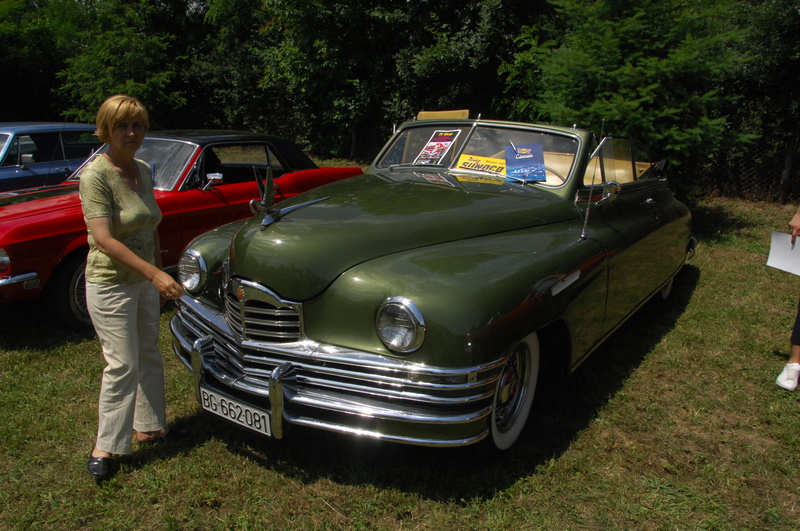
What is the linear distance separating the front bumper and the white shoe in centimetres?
241

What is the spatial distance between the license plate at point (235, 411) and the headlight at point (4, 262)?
7.37 feet

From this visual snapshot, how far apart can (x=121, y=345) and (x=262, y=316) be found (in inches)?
26.0

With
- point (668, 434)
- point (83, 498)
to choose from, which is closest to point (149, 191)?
point (83, 498)

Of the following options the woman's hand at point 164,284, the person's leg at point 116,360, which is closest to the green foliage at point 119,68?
the person's leg at point 116,360

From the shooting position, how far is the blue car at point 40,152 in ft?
22.6

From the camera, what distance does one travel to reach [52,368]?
3.96 meters

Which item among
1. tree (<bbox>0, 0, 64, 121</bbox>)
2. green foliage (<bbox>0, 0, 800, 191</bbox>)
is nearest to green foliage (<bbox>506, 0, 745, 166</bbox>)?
green foliage (<bbox>0, 0, 800, 191</bbox>)

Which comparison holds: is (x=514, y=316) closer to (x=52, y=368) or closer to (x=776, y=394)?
(x=776, y=394)

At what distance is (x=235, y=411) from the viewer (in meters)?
2.64

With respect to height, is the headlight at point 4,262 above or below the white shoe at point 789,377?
above

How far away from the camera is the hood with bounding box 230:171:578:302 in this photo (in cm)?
264

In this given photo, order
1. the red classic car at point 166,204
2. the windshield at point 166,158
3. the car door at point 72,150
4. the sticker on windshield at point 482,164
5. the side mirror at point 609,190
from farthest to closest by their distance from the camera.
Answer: the car door at point 72,150, the windshield at point 166,158, the red classic car at point 166,204, the sticker on windshield at point 482,164, the side mirror at point 609,190

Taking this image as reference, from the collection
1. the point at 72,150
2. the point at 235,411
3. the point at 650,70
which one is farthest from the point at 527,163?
the point at 72,150

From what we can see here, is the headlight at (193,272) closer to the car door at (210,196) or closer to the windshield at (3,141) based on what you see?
the car door at (210,196)
